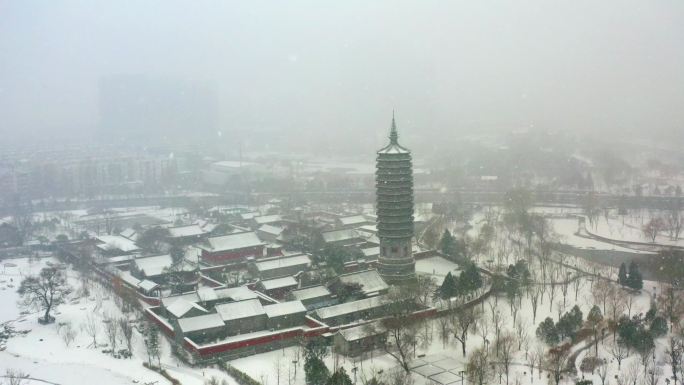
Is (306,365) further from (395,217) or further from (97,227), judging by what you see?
(97,227)

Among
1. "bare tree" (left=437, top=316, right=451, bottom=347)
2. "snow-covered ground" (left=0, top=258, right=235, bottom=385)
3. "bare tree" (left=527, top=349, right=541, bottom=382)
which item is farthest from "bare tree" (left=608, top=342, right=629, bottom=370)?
"snow-covered ground" (left=0, top=258, right=235, bottom=385)

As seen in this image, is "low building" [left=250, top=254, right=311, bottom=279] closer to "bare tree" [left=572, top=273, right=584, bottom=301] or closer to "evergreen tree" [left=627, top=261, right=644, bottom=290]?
"bare tree" [left=572, top=273, right=584, bottom=301]

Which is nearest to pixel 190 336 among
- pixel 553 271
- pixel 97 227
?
pixel 553 271

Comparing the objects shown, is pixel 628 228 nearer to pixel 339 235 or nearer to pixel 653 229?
pixel 653 229

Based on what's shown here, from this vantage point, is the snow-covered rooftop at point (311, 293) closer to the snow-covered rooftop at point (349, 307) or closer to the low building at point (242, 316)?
the snow-covered rooftop at point (349, 307)

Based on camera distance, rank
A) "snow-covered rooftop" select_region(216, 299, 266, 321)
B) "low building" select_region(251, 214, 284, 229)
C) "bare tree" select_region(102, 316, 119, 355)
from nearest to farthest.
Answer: "bare tree" select_region(102, 316, 119, 355) → "snow-covered rooftop" select_region(216, 299, 266, 321) → "low building" select_region(251, 214, 284, 229)

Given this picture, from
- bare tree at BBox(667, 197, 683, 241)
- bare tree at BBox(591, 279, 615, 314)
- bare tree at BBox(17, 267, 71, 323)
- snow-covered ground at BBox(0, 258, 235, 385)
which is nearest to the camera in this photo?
snow-covered ground at BBox(0, 258, 235, 385)
